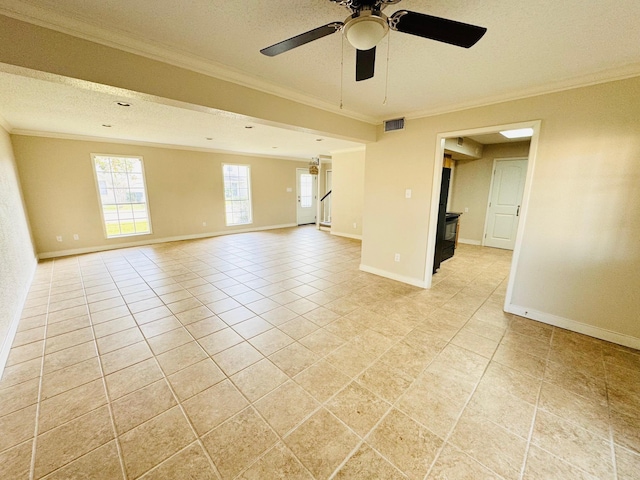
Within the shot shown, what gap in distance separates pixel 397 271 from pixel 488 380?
2.17 meters

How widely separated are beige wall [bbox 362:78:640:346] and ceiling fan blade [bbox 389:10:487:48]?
201 centimetres

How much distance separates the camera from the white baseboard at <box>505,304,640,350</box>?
8.07ft

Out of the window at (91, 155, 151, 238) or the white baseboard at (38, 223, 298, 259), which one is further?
the window at (91, 155, 151, 238)

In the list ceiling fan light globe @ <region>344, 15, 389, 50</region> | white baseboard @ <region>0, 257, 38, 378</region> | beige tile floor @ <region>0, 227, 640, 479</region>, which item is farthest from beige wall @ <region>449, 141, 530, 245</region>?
white baseboard @ <region>0, 257, 38, 378</region>

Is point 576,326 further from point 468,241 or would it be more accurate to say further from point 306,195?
point 306,195

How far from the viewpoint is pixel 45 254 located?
5.19 m

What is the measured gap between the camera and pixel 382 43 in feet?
6.22

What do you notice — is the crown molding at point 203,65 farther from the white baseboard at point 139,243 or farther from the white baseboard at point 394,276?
the white baseboard at point 139,243

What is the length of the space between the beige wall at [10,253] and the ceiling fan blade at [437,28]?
372cm

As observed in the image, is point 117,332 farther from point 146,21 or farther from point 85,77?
point 146,21

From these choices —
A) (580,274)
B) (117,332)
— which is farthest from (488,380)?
(117,332)

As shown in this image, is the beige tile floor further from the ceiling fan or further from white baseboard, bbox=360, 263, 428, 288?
the ceiling fan

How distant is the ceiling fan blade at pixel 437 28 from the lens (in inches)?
48.1

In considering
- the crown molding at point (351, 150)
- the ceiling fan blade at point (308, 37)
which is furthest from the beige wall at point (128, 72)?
the crown molding at point (351, 150)
